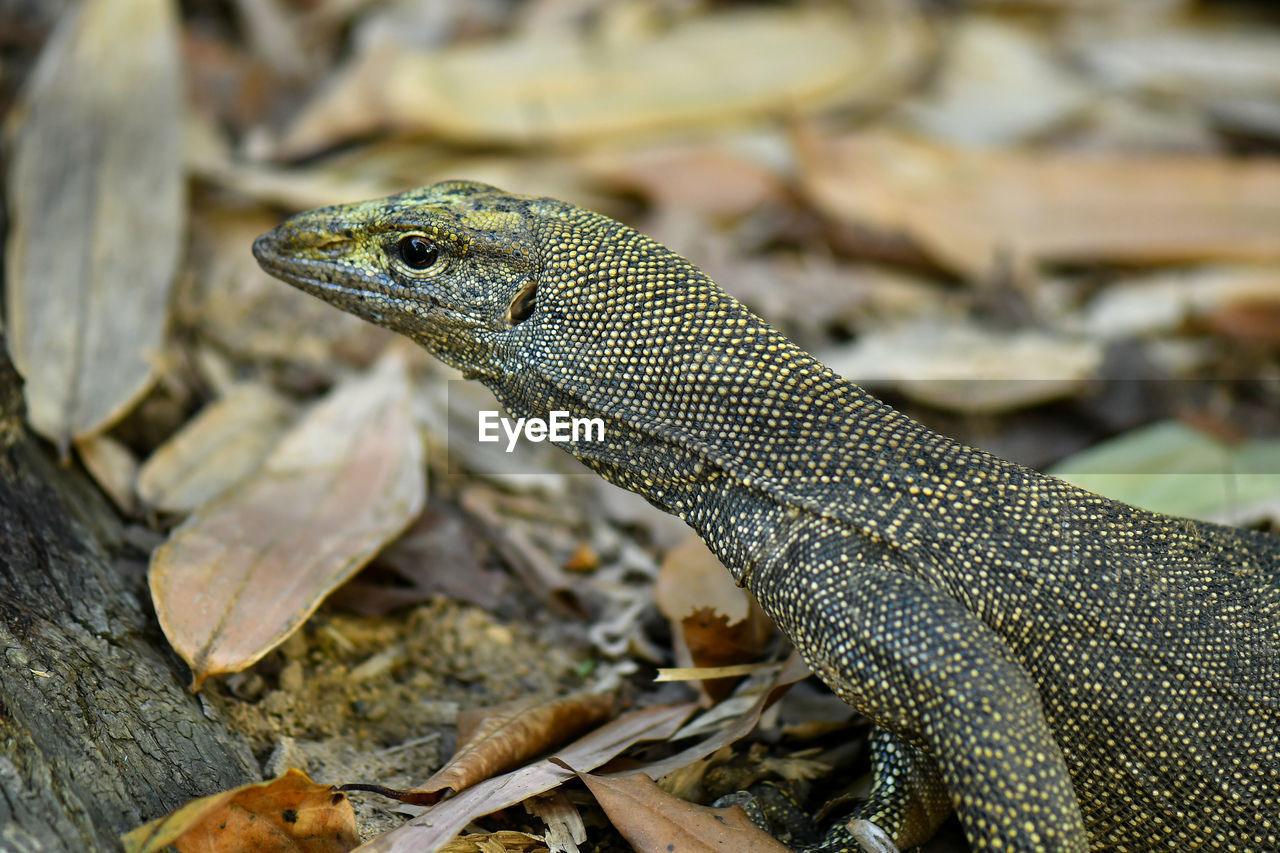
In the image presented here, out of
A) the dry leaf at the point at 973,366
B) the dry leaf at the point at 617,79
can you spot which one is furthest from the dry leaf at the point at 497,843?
the dry leaf at the point at 617,79

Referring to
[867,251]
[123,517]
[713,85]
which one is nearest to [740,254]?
[867,251]

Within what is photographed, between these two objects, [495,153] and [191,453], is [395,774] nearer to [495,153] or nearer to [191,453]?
[191,453]

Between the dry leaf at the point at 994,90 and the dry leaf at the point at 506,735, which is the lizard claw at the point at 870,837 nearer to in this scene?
the dry leaf at the point at 506,735

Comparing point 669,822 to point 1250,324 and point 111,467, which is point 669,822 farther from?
point 1250,324

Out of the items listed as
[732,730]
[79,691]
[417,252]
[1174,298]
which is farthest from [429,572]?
[1174,298]

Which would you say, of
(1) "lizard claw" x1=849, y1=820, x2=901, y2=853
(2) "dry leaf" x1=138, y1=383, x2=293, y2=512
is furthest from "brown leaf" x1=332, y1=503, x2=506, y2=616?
(1) "lizard claw" x1=849, y1=820, x2=901, y2=853

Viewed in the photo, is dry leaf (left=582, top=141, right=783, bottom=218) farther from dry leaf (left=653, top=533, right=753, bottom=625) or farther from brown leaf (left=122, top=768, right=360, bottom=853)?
brown leaf (left=122, top=768, right=360, bottom=853)
